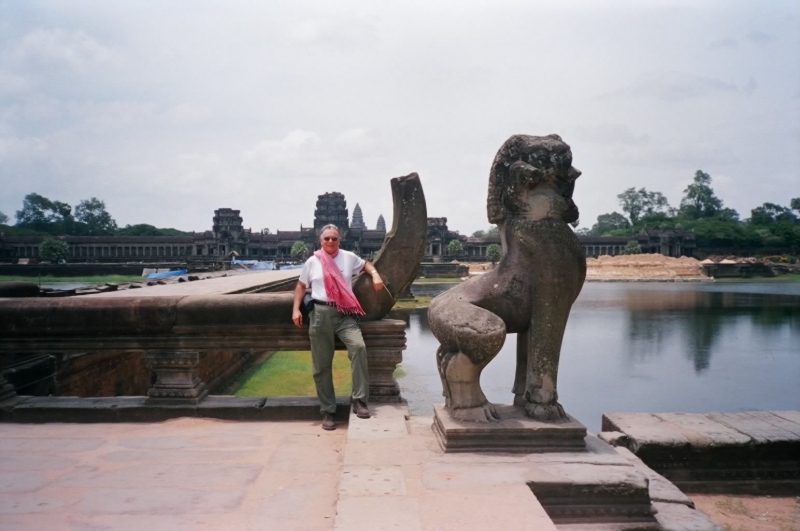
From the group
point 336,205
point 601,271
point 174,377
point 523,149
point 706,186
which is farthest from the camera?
point 706,186

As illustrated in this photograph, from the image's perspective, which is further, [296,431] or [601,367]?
[601,367]

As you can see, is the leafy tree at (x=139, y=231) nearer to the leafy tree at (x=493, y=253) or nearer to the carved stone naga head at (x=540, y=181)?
the leafy tree at (x=493, y=253)

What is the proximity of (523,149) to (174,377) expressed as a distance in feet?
8.44

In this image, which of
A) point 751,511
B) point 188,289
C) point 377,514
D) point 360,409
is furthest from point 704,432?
point 188,289

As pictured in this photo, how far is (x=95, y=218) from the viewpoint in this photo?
297 ft

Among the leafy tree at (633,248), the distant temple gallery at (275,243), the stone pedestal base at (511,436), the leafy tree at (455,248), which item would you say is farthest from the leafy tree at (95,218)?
the stone pedestal base at (511,436)

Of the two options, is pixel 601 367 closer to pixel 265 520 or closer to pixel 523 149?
pixel 523 149

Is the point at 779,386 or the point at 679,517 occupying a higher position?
the point at 679,517

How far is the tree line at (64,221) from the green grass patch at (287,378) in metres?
67.1

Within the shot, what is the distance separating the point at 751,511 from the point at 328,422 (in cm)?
283

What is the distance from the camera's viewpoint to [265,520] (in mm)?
2176

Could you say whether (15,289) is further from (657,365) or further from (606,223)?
(606,223)

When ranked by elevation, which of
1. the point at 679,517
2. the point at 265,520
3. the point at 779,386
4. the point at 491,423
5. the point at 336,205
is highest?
the point at 336,205

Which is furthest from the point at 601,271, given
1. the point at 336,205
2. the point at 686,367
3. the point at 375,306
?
the point at 375,306
